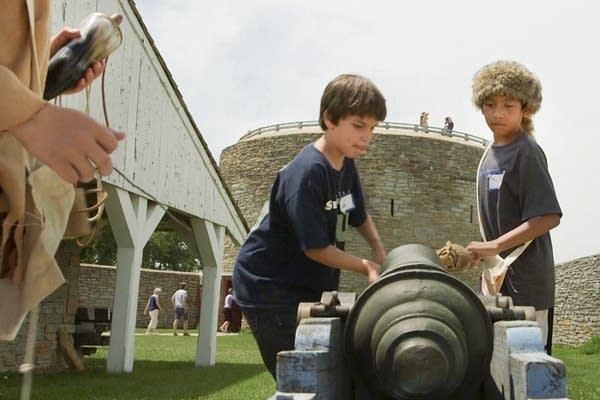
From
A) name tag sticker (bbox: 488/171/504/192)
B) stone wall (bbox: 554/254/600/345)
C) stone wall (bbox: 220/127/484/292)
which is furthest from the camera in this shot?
stone wall (bbox: 220/127/484/292)

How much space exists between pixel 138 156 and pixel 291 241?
647cm

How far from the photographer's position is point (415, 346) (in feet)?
6.32

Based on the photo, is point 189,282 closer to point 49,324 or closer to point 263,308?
point 49,324

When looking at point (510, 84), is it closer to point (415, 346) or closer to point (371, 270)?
point (371, 270)

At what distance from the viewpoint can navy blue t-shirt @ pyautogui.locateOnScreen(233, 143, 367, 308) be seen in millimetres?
2459

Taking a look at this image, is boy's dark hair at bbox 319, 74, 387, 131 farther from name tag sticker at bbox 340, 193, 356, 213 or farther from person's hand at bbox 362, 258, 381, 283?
person's hand at bbox 362, 258, 381, 283

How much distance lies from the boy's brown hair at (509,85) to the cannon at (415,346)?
97cm

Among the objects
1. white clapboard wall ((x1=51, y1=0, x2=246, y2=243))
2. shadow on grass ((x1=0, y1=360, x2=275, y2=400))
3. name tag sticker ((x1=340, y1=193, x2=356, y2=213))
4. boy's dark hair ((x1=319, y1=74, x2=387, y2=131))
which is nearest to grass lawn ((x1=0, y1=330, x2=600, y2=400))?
shadow on grass ((x1=0, y1=360, x2=275, y2=400))

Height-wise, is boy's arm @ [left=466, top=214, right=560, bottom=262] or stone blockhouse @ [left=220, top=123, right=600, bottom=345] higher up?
stone blockhouse @ [left=220, top=123, right=600, bottom=345]

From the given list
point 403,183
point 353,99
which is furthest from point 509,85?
point 403,183

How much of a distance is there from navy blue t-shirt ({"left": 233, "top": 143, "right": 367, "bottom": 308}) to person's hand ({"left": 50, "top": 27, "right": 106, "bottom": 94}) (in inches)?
39.5

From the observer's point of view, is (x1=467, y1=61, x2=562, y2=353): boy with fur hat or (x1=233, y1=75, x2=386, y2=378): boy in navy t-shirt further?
(x1=467, y1=61, x2=562, y2=353): boy with fur hat

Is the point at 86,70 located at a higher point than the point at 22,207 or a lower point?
higher

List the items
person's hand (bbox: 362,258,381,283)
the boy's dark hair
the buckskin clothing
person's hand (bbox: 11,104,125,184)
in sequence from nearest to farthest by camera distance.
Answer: person's hand (bbox: 11,104,125,184) → the buckskin clothing → person's hand (bbox: 362,258,381,283) → the boy's dark hair
